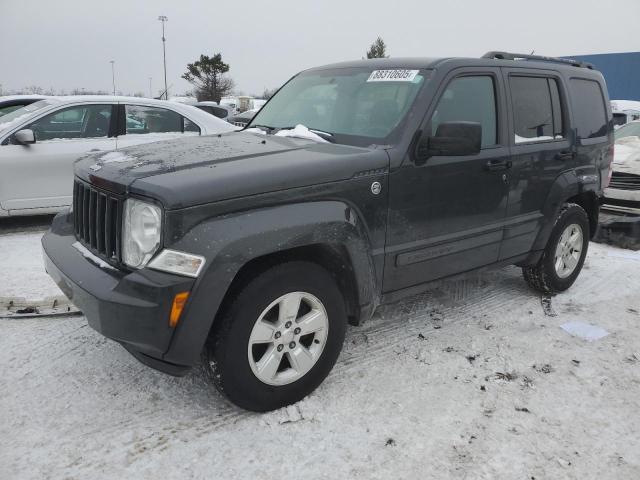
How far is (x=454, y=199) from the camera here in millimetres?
3338

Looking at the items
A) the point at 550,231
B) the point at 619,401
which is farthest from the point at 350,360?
the point at 550,231

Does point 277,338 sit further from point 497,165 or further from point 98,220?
point 497,165

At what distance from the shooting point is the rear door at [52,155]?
235 inches

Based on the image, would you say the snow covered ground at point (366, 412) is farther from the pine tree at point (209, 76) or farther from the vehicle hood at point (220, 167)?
the pine tree at point (209, 76)

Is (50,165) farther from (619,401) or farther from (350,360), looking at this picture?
(619,401)

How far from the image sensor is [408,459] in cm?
243

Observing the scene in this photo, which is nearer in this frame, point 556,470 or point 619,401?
point 556,470

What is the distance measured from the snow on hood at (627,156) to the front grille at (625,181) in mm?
52

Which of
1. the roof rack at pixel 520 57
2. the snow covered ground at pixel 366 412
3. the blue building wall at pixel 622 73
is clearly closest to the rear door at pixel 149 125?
the snow covered ground at pixel 366 412

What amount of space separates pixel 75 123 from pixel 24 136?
0.63 m

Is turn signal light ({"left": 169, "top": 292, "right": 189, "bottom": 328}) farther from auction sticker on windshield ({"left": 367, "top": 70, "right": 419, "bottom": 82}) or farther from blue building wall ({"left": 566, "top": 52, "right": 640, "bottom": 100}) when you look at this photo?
blue building wall ({"left": 566, "top": 52, "right": 640, "bottom": 100})

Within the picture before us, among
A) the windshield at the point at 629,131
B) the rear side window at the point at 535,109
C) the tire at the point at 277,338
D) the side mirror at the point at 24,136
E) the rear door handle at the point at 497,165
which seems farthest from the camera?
the windshield at the point at 629,131

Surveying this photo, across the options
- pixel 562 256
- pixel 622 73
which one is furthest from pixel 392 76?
pixel 622 73

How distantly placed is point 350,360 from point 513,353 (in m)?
1.10
